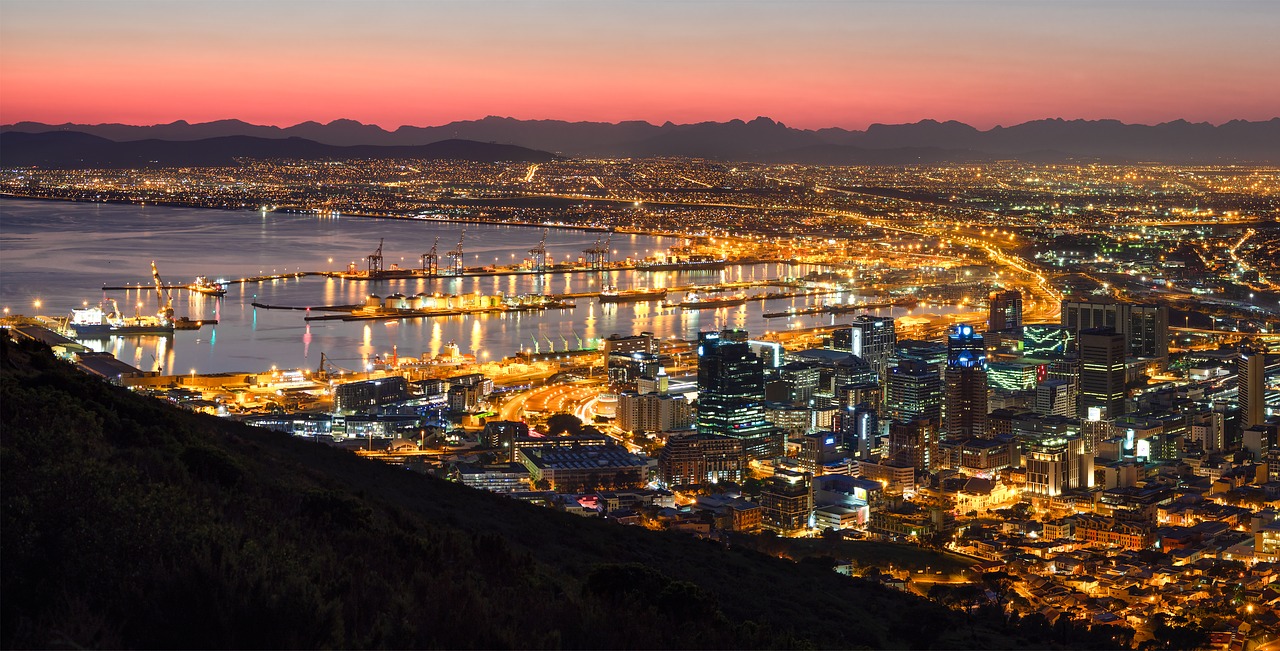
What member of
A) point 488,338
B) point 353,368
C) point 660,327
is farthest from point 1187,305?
point 353,368

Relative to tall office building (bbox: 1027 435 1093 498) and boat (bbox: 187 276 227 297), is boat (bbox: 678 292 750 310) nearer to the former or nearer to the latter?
boat (bbox: 187 276 227 297)

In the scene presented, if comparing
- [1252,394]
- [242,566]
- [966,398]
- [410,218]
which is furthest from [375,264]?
[242,566]

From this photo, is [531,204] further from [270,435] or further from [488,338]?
[270,435]

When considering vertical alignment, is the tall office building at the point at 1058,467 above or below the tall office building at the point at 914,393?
below

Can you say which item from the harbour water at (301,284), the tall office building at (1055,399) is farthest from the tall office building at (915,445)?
the harbour water at (301,284)

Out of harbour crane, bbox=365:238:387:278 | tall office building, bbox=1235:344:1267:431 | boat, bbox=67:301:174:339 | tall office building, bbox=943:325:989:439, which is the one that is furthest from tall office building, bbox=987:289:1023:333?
boat, bbox=67:301:174:339

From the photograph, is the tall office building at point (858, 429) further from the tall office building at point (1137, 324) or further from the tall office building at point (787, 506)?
the tall office building at point (1137, 324)
